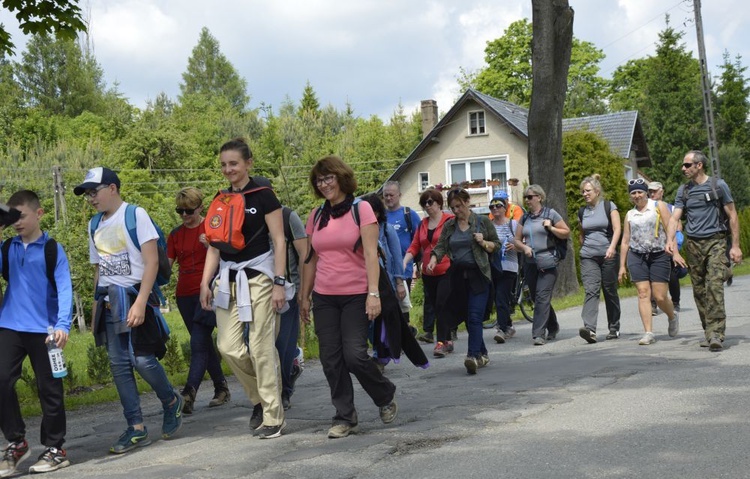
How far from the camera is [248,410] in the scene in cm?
880

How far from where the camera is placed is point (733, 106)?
71.6 metres

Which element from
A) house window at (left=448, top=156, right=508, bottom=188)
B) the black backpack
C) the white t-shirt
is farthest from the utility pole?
the black backpack

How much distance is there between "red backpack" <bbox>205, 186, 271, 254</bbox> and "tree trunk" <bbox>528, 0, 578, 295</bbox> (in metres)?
12.7

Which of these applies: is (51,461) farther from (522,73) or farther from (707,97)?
(522,73)

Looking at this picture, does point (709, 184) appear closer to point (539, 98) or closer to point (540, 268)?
point (540, 268)

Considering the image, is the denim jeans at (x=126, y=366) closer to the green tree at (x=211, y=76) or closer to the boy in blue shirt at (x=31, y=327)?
the boy in blue shirt at (x=31, y=327)

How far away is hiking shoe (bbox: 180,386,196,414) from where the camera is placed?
880cm

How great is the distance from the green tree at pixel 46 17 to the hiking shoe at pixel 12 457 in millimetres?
6099

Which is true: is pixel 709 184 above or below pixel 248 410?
above

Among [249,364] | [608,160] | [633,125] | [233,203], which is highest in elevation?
[633,125]

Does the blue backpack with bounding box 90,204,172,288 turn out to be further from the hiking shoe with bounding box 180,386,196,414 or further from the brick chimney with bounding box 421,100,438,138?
the brick chimney with bounding box 421,100,438,138

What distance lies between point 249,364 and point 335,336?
0.65 m

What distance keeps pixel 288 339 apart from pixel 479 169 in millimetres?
44846

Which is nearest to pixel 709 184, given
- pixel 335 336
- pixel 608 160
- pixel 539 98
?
pixel 335 336
